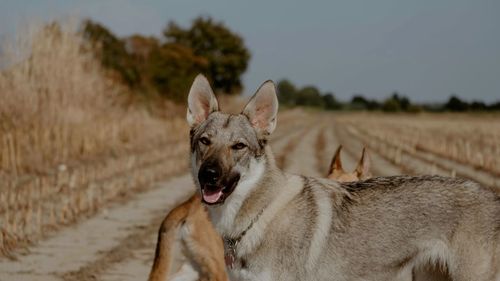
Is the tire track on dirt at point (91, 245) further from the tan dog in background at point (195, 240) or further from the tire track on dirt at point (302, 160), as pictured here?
the tire track on dirt at point (302, 160)

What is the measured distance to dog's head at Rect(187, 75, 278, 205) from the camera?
5281 millimetres

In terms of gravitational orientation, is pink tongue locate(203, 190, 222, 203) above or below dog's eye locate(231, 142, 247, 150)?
below

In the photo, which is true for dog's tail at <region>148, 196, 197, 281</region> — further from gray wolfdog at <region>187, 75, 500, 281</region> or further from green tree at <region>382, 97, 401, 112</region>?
green tree at <region>382, 97, 401, 112</region>

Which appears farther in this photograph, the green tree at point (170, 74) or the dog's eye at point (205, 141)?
the green tree at point (170, 74)

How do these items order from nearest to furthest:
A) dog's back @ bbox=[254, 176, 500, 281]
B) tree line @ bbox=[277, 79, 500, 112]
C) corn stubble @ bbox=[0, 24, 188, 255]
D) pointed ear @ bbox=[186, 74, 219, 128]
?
dog's back @ bbox=[254, 176, 500, 281] → pointed ear @ bbox=[186, 74, 219, 128] → corn stubble @ bbox=[0, 24, 188, 255] → tree line @ bbox=[277, 79, 500, 112]

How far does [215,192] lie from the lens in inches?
208

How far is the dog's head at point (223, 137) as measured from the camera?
5.28 meters

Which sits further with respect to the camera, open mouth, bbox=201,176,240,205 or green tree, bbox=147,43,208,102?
green tree, bbox=147,43,208,102

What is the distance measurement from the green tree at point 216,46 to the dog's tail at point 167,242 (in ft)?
178

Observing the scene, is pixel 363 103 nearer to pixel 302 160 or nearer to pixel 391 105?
pixel 391 105

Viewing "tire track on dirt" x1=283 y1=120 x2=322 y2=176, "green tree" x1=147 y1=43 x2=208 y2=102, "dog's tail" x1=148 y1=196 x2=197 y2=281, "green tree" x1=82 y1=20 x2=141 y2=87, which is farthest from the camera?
"green tree" x1=147 y1=43 x2=208 y2=102

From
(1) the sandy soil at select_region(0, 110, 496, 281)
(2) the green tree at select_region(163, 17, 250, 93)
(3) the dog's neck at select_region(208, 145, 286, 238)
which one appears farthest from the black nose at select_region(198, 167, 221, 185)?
(2) the green tree at select_region(163, 17, 250, 93)

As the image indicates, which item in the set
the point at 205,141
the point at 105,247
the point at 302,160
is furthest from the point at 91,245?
the point at 302,160

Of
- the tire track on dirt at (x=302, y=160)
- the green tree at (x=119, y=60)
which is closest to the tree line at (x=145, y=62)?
the green tree at (x=119, y=60)
